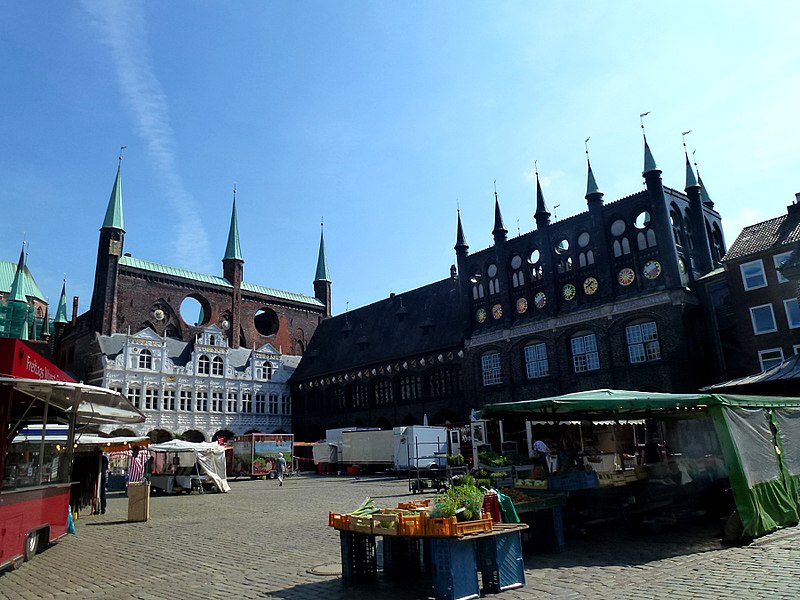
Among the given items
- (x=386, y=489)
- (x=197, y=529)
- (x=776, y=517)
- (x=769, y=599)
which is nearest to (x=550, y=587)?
(x=769, y=599)

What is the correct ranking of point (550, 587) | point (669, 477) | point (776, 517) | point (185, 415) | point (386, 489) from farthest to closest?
point (185, 415), point (386, 489), point (669, 477), point (776, 517), point (550, 587)

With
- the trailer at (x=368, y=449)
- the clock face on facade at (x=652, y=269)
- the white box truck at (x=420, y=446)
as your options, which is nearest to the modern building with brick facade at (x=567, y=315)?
the clock face on facade at (x=652, y=269)

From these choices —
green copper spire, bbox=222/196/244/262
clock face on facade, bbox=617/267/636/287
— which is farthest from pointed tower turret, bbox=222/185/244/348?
clock face on facade, bbox=617/267/636/287

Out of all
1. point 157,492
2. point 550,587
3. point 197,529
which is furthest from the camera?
point 157,492

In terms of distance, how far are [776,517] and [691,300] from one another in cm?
2503

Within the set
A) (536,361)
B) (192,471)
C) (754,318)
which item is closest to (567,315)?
(536,361)

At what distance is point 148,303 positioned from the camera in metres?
55.6

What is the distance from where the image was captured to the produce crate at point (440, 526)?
709 centimetres

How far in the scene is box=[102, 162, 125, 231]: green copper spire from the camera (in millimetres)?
54750

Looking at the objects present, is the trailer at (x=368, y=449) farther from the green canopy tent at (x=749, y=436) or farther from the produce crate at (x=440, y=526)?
the produce crate at (x=440, y=526)

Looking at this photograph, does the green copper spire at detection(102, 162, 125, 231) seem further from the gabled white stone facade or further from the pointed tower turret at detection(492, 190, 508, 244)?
the pointed tower turret at detection(492, 190, 508, 244)

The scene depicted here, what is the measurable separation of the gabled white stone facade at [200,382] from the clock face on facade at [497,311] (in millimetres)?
27412

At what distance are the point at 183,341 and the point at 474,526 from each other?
5428cm

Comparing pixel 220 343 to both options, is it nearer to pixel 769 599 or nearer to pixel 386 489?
pixel 386 489
